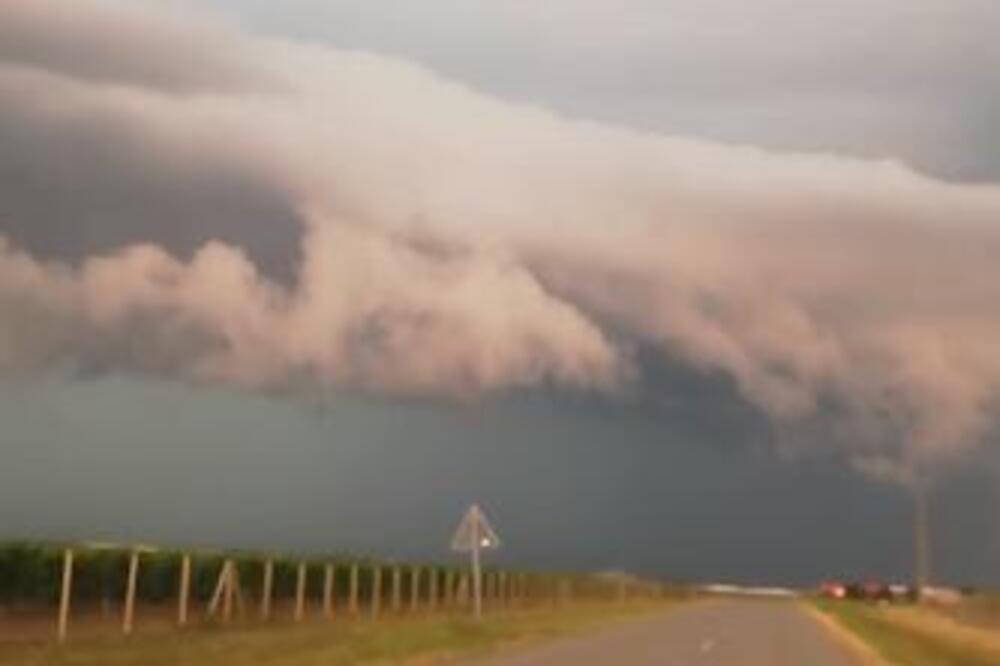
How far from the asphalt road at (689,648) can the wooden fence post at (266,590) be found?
10.1 m

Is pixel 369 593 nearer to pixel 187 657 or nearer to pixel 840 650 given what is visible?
pixel 840 650

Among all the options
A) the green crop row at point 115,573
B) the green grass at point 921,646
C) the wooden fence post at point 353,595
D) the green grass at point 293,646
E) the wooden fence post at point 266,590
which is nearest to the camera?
Result: the green grass at point 293,646

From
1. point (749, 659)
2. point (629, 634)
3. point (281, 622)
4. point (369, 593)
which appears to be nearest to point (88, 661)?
point (749, 659)

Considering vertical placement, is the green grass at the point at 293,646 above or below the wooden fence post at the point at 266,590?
below

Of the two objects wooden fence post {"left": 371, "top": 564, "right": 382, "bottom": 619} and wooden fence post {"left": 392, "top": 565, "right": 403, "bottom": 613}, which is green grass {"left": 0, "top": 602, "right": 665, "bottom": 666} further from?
wooden fence post {"left": 392, "top": 565, "right": 403, "bottom": 613}

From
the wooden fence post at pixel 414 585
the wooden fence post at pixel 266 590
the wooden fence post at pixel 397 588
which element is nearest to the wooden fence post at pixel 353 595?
the wooden fence post at pixel 397 588

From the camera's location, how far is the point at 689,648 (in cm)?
4038

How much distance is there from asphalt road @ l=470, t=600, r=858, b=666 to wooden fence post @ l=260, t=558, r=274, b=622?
10.1 m

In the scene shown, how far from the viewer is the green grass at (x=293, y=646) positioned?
3062 centimetres

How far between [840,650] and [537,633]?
9.45 meters

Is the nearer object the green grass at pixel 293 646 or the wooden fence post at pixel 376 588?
the green grass at pixel 293 646

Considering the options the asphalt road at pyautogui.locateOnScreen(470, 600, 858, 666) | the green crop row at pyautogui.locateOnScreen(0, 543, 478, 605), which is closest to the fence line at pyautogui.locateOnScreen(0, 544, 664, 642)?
the green crop row at pyautogui.locateOnScreen(0, 543, 478, 605)

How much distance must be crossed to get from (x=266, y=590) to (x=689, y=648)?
17.3m

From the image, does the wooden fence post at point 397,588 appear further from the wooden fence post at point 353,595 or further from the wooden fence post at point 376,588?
the wooden fence post at point 353,595
